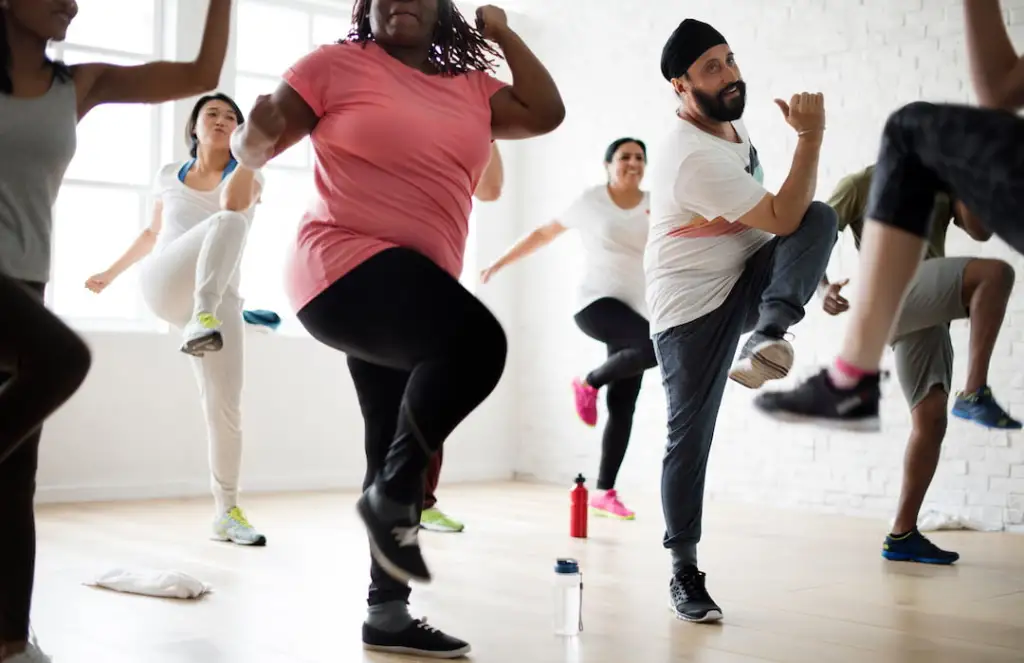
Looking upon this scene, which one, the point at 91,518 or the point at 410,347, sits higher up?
the point at 410,347

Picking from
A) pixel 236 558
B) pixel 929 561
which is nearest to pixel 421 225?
pixel 236 558

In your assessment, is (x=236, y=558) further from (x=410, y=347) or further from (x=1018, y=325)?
(x=1018, y=325)

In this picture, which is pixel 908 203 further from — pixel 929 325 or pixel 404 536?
pixel 929 325

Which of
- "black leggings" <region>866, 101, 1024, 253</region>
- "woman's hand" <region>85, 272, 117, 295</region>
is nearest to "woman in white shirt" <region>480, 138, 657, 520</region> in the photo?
"woman's hand" <region>85, 272, 117, 295</region>

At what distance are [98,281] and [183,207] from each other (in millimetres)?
468

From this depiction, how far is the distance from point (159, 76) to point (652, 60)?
527 cm

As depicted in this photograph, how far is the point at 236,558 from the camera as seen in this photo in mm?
4219

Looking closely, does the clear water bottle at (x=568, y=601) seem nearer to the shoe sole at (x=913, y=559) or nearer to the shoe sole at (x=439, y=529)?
the shoe sole at (x=913, y=559)

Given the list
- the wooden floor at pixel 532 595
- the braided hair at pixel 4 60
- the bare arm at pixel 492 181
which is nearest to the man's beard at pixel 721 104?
the bare arm at pixel 492 181

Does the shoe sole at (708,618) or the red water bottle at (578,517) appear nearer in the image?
the shoe sole at (708,618)

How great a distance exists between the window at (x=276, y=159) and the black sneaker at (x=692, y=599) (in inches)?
173

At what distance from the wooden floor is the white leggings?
0.40 meters

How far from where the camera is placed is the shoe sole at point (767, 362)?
2740 mm

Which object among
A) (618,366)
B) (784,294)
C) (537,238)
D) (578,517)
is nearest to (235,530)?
(578,517)
